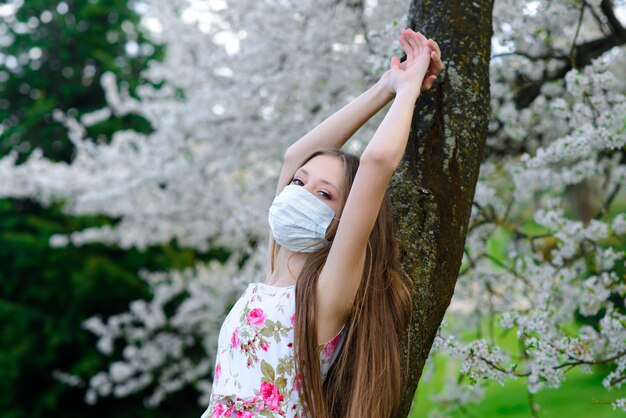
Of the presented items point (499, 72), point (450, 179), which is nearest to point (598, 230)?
point (499, 72)

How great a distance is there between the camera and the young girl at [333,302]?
1.78m

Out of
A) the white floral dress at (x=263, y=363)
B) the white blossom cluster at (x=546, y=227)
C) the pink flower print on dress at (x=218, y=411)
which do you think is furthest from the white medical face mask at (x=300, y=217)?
the white blossom cluster at (x=546, y=227)

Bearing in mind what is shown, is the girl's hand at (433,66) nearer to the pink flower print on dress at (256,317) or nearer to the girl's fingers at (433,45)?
the girl's fingers at (433,45)

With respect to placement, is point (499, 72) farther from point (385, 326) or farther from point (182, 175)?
point (182, 175)

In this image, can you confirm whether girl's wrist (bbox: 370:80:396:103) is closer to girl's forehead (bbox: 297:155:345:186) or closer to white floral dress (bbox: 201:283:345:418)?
girl's forehead (bbox: 297:155:345:186)

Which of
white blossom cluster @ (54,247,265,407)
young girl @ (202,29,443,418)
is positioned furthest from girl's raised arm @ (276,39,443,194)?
white blossom cluster @ (54,247,265,407)

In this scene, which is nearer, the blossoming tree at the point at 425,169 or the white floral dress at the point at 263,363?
the white floral dress at the point at 263,363

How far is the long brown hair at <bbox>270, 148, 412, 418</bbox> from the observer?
5.98ft

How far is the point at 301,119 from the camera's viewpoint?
494cm

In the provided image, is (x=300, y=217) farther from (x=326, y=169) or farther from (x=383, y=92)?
(x=383, y=92)

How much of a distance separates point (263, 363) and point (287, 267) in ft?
0.94

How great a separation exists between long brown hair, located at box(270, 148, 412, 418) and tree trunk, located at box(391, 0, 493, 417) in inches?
1.8

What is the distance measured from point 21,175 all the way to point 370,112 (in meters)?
5.49

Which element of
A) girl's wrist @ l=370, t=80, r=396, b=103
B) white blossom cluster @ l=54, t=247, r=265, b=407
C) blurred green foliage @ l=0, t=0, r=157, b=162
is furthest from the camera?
blurred green foliage @ l=0, t=0, r=157, b=162
